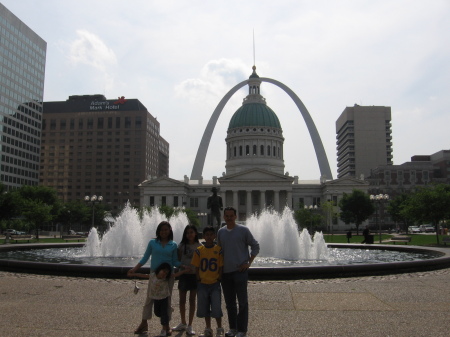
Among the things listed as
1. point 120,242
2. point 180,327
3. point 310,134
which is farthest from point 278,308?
point 310,134

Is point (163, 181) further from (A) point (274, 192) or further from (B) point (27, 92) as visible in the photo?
(B) point (27, 92)

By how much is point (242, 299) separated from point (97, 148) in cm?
15546

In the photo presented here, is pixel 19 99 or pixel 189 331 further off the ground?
pixel 19 99

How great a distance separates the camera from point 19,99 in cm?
11200

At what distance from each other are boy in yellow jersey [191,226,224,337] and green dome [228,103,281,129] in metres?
115

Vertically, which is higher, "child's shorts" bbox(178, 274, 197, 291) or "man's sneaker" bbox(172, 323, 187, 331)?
"child's shorts" bbox(178, 274, 197, 291)

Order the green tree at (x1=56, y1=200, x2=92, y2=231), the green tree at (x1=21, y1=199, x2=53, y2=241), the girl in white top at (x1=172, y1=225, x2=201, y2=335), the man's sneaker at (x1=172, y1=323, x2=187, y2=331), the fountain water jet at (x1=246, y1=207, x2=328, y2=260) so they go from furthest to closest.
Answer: the green tree at (x1=56, y1=200, x2=92, y2=231) → the green tree at (x1=21, y1=199, x2=53, y2=241) → the fountain water jet at (x1=246, y1=207, x2=328, y2=260) → the girl in white top at (x1=172, y1=225, x2=201, y2=335) → the man's sneaker at (x1=172, y1=323, x2=187, y2=331)

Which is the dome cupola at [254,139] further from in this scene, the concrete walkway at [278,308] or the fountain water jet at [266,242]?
the concrete walkway at [278,308]

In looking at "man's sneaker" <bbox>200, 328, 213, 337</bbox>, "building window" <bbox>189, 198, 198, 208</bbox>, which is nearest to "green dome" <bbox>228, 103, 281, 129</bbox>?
"building window" <bbox>189, 198, 198, 208</bbox>

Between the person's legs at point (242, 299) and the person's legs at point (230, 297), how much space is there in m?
0.10

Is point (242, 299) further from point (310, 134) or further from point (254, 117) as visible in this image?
point (254, 117)

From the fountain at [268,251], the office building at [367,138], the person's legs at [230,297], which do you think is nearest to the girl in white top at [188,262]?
the person's legs at [230,297]

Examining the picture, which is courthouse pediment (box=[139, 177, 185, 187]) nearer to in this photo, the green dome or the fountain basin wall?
the green dome

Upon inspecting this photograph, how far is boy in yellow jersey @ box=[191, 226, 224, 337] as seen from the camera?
28.1 ft
